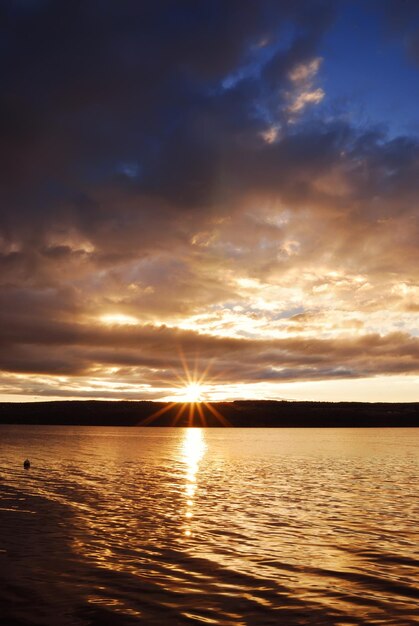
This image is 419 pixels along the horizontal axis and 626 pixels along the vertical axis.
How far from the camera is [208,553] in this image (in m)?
24.6

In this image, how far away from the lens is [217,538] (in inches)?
1086

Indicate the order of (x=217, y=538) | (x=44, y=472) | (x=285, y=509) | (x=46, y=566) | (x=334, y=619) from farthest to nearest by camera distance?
(x=44, y=472)
(x=285, y=509)
(x=217, y=538)
(x=46, y=566)
(x=334, y=619)

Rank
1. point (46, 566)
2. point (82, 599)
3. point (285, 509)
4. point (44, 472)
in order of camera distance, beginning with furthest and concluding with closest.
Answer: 1. point (44, 472)
2. point (285, 509)
3. point (46, 566)
4. point (82, 599)

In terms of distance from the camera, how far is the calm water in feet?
56.6

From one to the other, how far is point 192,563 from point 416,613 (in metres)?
9.29

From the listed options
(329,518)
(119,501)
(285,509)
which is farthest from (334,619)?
(119,501)

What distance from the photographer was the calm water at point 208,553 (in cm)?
1727

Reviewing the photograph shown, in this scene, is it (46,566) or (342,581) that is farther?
(46,566)

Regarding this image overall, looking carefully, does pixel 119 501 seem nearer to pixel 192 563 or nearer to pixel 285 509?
pixel 285 509

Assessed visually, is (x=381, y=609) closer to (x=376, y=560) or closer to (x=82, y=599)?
(x=376, y=560)

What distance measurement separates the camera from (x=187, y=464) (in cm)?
7456

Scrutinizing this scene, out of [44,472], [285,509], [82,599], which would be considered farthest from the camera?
[44,472]

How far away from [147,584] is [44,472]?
42039 mm

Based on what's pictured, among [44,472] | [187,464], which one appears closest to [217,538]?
[44,472]
